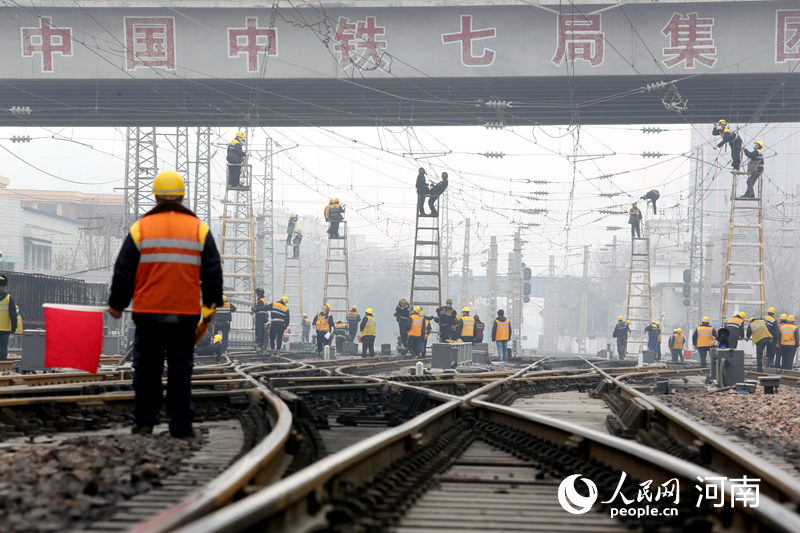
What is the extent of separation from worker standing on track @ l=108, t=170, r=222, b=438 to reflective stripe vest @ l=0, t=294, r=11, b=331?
483 inches

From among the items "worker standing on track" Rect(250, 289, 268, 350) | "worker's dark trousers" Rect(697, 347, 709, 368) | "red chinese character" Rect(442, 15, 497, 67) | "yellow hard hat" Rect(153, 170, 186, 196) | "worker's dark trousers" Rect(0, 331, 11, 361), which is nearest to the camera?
"yellow hard hat" Rect(153, 170, 186, 196)

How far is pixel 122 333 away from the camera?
1310 inches

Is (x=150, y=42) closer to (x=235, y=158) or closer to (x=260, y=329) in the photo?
(x=235, y=158)

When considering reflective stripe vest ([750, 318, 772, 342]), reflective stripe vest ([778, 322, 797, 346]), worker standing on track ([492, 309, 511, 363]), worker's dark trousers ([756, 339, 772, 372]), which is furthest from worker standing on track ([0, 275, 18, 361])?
reflective stripe vest ([778, 322, 797, 346])

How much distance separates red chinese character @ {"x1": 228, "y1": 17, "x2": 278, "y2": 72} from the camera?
93.8 ft

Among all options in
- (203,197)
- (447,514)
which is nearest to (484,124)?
(203,197)

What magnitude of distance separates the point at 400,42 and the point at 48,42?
399 inches

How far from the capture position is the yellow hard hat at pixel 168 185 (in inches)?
239

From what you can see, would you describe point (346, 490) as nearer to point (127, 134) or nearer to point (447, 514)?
point (447, 514)

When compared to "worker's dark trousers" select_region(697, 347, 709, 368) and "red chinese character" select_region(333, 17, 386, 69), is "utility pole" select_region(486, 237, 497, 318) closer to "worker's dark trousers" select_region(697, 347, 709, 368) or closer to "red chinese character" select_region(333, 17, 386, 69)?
"red chinese character" select_region(333, 17, 386, 69)

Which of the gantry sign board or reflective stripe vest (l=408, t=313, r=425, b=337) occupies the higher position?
the gantry sign board

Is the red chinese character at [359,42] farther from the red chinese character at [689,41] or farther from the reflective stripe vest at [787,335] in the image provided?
the reflective stripe vest at [787,335]

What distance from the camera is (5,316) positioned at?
689 inches

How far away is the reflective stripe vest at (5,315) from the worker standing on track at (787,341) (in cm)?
1760
